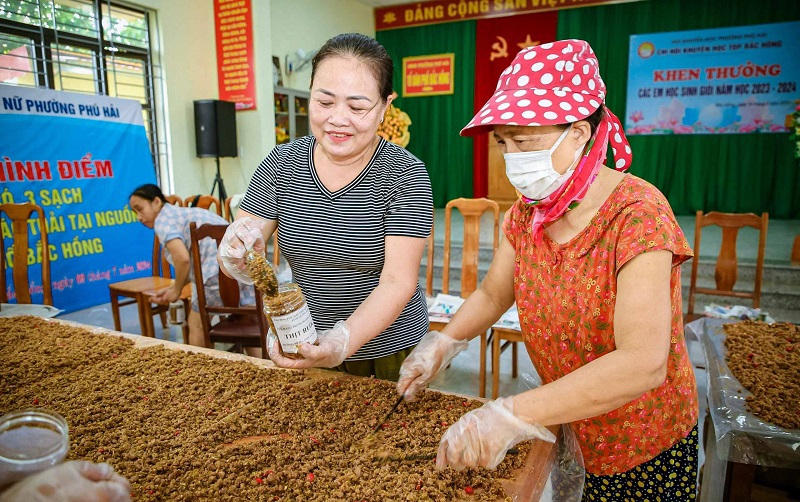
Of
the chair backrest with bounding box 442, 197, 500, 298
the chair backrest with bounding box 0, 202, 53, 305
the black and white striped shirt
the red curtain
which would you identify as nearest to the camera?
the black and white striped shirt

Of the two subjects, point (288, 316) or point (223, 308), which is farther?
point (223, 308)

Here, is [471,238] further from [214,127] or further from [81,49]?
[81,49]

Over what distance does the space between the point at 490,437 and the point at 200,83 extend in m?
5.88

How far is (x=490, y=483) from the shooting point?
847mm

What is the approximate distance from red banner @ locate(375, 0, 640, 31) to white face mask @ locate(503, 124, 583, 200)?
696cm

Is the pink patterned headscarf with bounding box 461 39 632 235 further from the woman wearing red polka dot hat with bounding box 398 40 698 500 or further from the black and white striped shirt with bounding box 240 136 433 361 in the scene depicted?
the black and white striped shirt with bounding box 240 136 433 361

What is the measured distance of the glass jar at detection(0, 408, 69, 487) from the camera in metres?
0.49

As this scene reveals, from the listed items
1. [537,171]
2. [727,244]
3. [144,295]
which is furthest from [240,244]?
[727,244]

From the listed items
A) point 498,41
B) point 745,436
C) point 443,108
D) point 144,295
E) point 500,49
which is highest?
point 498,41

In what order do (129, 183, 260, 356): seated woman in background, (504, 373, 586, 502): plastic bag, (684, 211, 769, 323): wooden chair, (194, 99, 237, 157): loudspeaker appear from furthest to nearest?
(194, 99, 237, 157): loudspeaker, (684, 211, 769, 323): wooden chair, (129, 183, 260, 356): seated woman in background, (504, 373, 586, 502): plastic bag

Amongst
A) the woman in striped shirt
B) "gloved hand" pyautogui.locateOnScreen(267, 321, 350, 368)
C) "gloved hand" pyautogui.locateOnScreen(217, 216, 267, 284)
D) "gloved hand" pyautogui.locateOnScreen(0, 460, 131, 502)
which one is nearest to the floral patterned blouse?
the woman in striped shirt

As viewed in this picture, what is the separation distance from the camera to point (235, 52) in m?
5.57

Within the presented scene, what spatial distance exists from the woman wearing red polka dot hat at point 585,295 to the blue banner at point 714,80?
6604mm

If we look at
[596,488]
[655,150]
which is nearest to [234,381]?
[596,488]
